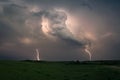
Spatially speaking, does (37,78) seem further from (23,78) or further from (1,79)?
(1,79)

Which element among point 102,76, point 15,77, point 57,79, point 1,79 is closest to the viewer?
point 1,79

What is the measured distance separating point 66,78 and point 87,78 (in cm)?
519

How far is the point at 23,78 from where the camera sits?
2085 inches

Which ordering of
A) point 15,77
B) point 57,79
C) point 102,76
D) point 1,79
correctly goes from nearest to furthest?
point 1,79 → point 15,77 → point 57,79 → point 102,76

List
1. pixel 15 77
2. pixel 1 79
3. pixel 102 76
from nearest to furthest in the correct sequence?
pixel 1 79 → pixel 15 77 → pixel 102 76

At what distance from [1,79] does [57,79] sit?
1362cm

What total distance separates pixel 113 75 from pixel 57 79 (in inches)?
636

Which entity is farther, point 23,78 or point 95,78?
point 95,78

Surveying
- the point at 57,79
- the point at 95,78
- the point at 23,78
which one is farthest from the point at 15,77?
the point at 95,78

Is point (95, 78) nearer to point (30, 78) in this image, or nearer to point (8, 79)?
point (30, 78)

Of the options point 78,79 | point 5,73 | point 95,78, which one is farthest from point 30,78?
point 95,78

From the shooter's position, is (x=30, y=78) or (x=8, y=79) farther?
(x=30, y=78)

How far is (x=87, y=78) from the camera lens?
192ft

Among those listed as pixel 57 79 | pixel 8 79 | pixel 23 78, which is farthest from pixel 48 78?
pixel 8 79
